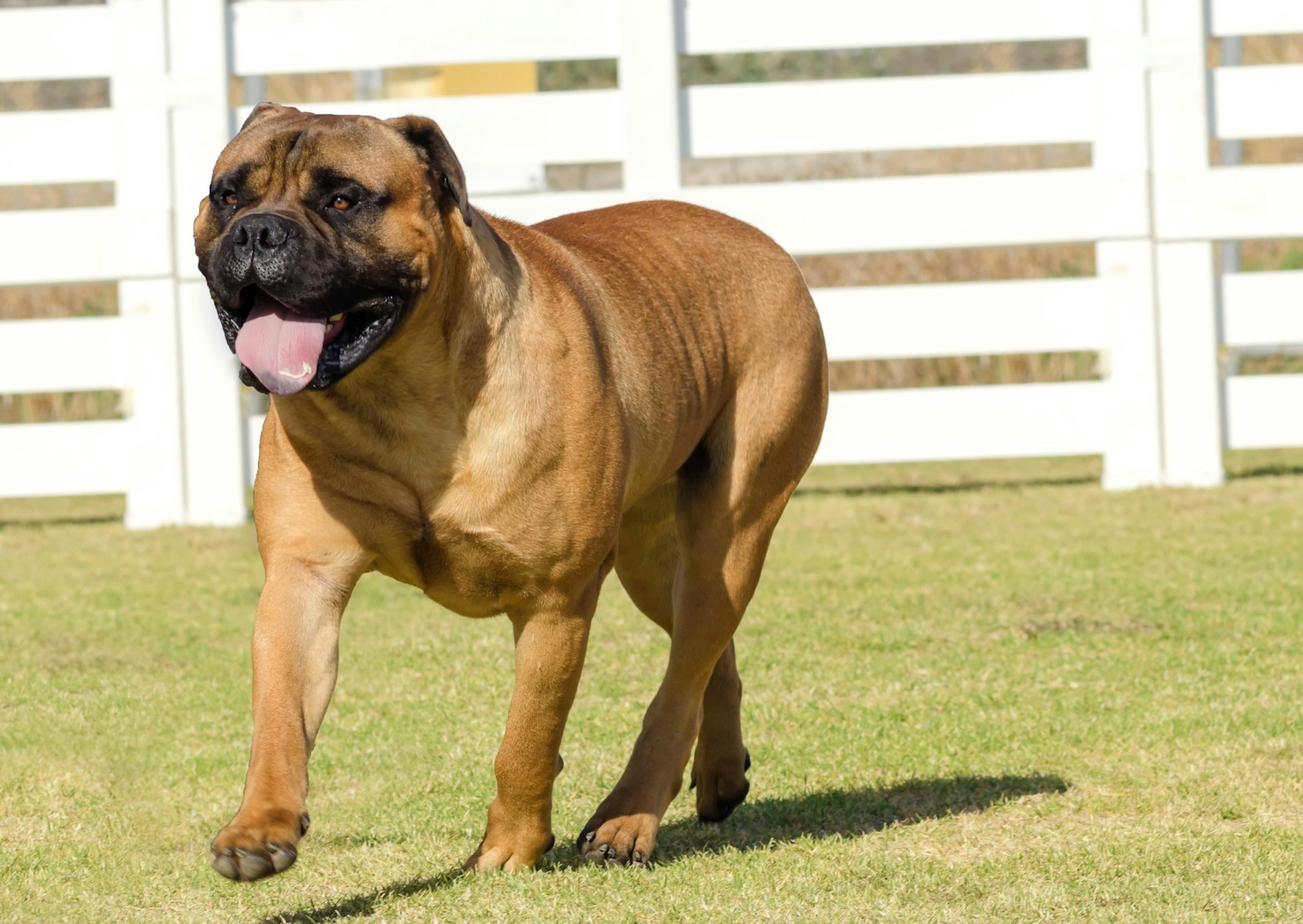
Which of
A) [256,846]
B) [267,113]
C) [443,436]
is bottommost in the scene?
[256,846]

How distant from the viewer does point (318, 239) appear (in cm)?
314

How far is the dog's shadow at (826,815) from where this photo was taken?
3.87 m

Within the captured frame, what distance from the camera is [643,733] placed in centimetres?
394

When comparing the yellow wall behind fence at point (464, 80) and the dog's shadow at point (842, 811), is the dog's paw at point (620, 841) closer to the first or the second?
→ the dog's shadow at point (842, 811)

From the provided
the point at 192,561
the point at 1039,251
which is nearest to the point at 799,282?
the point at 192,561

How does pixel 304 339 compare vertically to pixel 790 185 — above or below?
below

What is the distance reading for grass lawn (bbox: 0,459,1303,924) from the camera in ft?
11.7

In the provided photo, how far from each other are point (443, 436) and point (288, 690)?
54 centimetres

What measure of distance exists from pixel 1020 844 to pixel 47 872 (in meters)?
2.02

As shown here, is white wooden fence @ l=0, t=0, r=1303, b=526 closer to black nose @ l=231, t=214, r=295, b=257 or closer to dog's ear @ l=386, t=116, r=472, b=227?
dog's ear @ l=386, t=116, r=472, b=227

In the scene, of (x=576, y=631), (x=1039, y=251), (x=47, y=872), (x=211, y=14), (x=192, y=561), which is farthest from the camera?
(x=1039, y=251)

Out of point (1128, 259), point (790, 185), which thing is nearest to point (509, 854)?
point (790, 185)

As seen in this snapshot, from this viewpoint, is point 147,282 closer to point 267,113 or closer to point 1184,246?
point 1184,246

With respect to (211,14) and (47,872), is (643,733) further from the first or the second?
(211,14)
